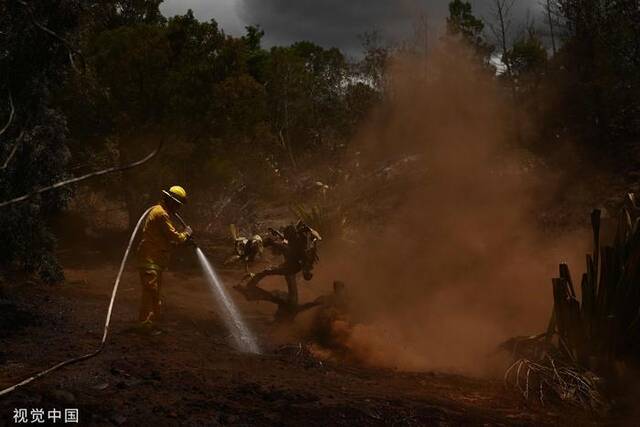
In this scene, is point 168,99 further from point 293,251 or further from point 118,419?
point 118,419

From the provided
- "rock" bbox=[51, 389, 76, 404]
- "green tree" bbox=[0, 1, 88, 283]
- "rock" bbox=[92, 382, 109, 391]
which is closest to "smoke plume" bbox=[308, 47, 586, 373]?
"rock" bbox=[92, 382, 109, 391]

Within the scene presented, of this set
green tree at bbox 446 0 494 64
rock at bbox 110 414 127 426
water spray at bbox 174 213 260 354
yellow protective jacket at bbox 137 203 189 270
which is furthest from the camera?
green tree at bbox 446 0 494 64

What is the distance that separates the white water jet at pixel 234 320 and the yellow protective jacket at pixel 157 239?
14.6 inches

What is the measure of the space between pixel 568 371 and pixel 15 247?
22.2ft

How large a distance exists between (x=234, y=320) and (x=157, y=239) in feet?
9.15

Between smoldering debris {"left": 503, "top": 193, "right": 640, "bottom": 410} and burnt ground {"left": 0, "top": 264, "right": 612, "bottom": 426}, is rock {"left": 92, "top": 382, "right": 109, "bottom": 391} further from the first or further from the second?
smoldering debris {"left": 503, "top": 193, "right": 640, "bottom": 410}

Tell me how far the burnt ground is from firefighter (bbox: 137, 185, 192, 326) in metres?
0.54

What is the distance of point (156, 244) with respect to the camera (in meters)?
6.82

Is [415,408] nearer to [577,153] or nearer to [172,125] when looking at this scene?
[172,125]

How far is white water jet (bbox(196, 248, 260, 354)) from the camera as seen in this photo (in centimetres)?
713

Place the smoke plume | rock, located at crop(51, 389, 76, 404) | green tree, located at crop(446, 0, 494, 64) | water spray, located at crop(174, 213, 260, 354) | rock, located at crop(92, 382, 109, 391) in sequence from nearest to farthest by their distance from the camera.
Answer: rock, located at crop(51, 389, 76, 404)
rock, located at crop(92, 382, 109, 391)
water spray, located at crop(174, 213, 260, 354)
the smoke plume
green tree, located at crop(446, 0, 494, 64)

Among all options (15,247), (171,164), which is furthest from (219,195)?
(15,247)

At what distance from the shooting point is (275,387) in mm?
4703

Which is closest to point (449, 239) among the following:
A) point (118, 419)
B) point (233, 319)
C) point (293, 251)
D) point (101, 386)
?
point (293, 251)
